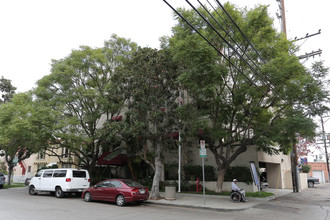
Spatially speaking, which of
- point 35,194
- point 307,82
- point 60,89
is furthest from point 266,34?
point 35,194

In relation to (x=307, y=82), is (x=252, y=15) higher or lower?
higher

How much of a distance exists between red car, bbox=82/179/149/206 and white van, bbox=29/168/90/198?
215 centimetres

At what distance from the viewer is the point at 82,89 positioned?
19.6m

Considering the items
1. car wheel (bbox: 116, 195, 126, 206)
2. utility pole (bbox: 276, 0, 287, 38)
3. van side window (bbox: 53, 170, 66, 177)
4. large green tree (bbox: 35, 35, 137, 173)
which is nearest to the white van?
van side window (bbox: 53, 170, 66, 177)

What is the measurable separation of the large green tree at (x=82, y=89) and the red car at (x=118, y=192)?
5314 mm

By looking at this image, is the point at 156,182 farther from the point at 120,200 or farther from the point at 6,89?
the point at 6,89

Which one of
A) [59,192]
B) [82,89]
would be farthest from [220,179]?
[82,89]

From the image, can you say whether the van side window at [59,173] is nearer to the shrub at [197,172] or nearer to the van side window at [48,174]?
the van side window at [48,174]

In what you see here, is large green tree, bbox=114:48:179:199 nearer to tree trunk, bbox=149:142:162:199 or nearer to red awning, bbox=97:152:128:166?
tree trunk, bbox=149:142:162:199

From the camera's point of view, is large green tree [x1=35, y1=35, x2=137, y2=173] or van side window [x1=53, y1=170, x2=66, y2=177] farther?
large green tree [x1=35, y1=35, x2=137, y2=173]

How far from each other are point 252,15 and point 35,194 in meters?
19.6

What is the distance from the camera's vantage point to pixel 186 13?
15.5m

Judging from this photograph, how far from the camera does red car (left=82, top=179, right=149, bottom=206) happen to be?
42.0 feet

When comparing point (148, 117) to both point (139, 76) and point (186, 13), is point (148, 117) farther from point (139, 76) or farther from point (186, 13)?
point (186, 13)
